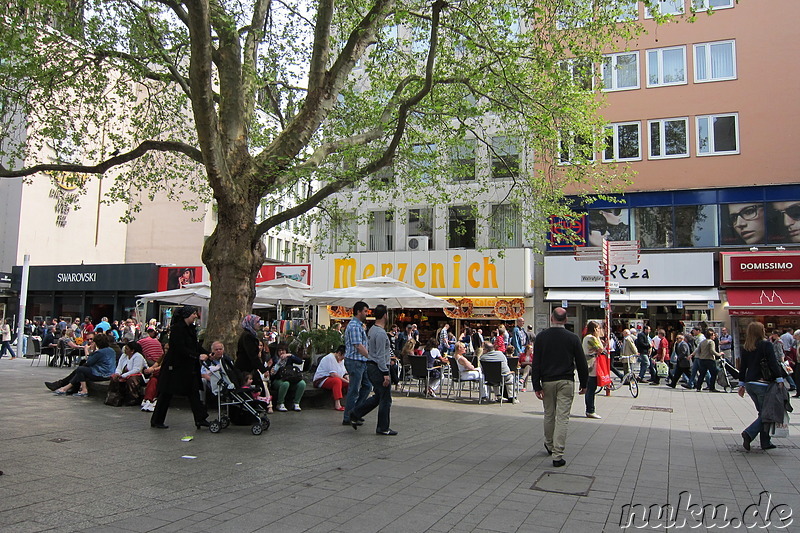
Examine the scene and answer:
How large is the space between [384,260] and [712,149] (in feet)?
48.8

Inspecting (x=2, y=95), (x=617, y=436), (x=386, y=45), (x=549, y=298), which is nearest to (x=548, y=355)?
(x=617, y=436)

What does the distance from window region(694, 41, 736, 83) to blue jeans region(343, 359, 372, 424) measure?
22.6 meters

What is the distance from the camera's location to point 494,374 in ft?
43.1

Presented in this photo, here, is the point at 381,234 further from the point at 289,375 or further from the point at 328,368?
the point at 289,375

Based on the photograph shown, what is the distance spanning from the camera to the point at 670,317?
24766 mm

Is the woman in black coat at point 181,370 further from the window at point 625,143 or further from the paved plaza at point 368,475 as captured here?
the window at point 625,143

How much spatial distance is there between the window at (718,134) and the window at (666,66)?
6.87ft

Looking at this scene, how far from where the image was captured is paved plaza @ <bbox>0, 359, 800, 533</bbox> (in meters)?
4.89

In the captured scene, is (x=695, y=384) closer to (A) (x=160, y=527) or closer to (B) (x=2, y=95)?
(A) (x=160, y=527)

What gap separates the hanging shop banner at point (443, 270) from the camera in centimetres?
2672

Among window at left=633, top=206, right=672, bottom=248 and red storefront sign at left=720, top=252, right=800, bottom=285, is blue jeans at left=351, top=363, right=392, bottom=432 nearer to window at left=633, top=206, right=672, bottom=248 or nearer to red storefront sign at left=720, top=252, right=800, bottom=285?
red storefront sign at left=720, top=252, right=800, bottom=285

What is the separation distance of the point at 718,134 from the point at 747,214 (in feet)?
11.5

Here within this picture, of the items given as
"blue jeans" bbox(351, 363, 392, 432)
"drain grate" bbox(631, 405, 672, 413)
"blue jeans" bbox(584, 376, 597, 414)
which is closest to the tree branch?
"blue jeans" bbox(351, 363, 392, 432)

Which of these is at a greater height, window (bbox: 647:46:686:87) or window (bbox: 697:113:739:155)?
window (bbox: 647:46:686:87)
